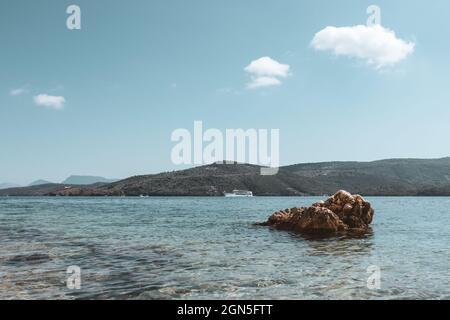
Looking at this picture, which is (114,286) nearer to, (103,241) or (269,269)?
(269,269)

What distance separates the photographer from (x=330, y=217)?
40250 millimetres

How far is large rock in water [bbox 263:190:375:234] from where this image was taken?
40.0 meters

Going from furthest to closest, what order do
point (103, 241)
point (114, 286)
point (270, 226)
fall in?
point (270, 226), point (103, 241), point (114, 286)

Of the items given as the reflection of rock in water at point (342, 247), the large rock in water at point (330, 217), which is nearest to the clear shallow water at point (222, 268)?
the reflection of rock in water at point (342, 247)

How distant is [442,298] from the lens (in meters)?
15.0

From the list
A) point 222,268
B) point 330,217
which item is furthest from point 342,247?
point 330,217

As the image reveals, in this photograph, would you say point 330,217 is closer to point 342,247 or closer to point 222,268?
point 342,247

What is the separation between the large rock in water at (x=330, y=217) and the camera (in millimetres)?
40047

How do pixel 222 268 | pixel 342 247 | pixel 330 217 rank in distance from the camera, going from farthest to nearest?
Result: pixel 330 217 → pixel 342 247 → pixel 222 268

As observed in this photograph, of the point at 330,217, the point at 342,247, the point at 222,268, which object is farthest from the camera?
the point at 330,217

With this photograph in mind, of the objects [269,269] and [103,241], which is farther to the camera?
[103,241]

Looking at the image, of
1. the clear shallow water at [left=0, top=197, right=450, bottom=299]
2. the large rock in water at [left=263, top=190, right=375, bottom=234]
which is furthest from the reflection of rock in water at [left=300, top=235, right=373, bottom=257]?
the large rock in water at [left=263, top=190, right=375, bottom=234]

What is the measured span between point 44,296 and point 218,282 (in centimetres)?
690
